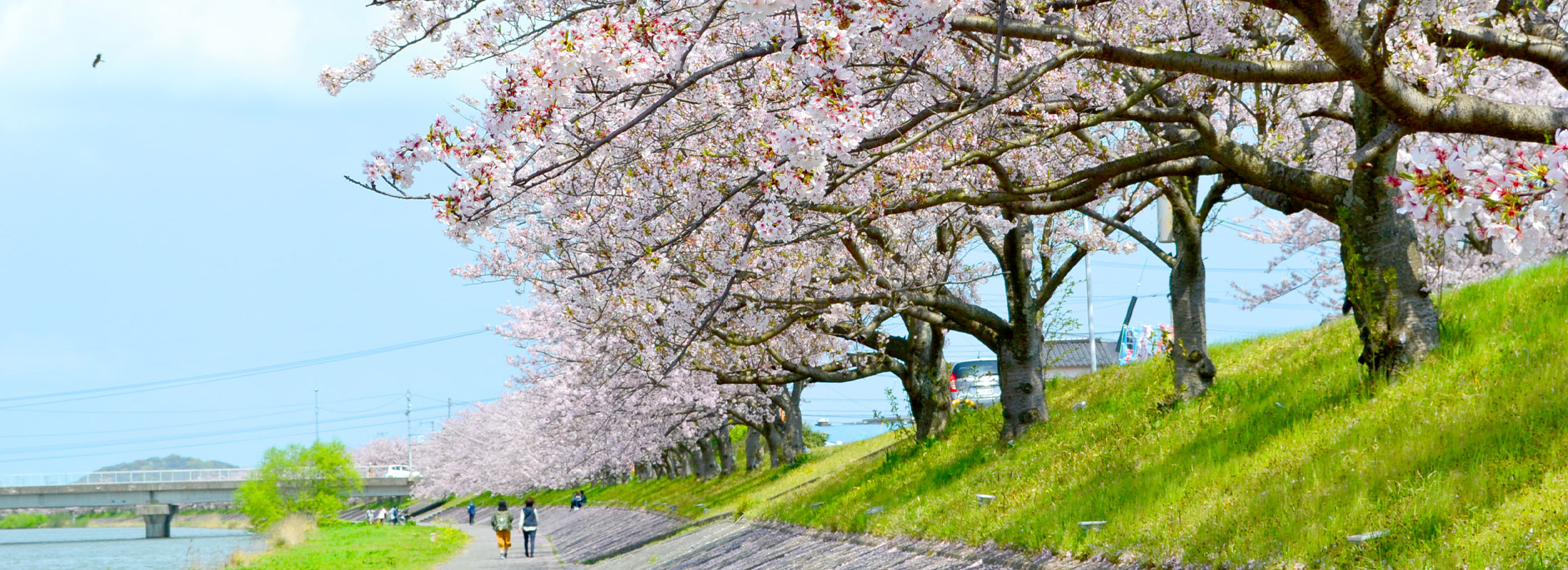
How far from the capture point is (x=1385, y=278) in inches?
391

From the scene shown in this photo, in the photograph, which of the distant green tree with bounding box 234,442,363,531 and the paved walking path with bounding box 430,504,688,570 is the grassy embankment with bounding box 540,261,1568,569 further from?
the distant green tree with bounding box 234,442,363,531

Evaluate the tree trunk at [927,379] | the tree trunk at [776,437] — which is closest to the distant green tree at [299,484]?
the tree trunk at [776,437]

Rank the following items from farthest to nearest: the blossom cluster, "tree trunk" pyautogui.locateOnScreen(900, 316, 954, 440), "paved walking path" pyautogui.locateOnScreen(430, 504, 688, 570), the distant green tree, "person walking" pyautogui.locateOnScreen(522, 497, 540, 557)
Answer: the distant green tree < "person walking" pyautogui.locateOnScreen(522, 497, 540, 557) < "paved walking path" pyautogui.locateOnScreen(430, 504, 688, 570) < "tree trunk" pyautogui.locateOnScreen(900, 316, 954, 440) < the blossom cluster

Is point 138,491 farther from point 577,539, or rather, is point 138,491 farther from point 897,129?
point 897,129

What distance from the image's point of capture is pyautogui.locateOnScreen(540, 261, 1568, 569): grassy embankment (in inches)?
255

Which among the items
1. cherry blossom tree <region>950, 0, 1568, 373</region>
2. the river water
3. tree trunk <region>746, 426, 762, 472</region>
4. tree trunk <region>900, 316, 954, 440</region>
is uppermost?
cherry blossom tree <region>950, 0, 1568, 373</region>

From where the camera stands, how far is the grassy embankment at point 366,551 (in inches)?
1114

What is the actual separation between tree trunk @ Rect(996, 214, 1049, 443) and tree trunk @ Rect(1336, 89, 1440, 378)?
6.92 meters

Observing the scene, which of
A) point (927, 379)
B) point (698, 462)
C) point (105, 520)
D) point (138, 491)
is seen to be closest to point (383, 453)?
point (105, 520)

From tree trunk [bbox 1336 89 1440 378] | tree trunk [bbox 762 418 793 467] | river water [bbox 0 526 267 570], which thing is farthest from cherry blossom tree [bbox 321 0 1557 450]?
river water [bbox 0 526 267 570]

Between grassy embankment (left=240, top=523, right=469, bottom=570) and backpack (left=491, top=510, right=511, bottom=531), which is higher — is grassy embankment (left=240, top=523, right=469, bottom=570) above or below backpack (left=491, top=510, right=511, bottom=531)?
below

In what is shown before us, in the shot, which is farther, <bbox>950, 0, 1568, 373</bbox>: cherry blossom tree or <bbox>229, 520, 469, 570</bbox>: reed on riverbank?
<bbox>229, 520, 469, 570</bbox>: reed on riverbank

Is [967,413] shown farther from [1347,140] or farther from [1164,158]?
[1164,158]

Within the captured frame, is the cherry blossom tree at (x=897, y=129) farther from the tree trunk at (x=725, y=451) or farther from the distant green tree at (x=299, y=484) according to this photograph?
the distant green tree at (x=299, y=484)
